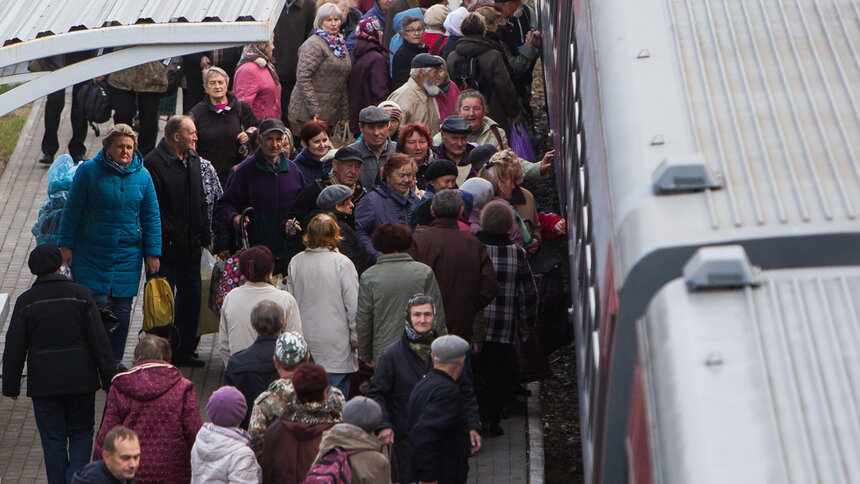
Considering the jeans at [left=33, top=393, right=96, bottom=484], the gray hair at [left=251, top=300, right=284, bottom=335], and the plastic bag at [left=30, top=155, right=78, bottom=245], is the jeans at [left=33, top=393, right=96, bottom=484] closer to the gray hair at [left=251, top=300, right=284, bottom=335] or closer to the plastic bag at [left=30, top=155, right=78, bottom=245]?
the gray hair at [left=251, top=300, right=284, bottom=335]

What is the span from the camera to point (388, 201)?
9.02 meters

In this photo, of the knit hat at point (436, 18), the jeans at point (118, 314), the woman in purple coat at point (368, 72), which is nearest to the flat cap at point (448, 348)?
the jeans at point (118, 314)

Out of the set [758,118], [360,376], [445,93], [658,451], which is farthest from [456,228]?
[658,451]

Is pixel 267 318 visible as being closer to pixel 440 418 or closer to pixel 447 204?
pixel 440 418

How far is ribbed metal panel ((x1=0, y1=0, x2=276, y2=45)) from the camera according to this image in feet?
27.5

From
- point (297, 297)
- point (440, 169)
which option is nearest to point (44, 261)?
point (297, 297)

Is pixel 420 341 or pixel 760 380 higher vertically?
pixel 420 341

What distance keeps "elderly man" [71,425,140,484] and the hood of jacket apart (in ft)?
1.81

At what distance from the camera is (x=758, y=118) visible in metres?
4.06

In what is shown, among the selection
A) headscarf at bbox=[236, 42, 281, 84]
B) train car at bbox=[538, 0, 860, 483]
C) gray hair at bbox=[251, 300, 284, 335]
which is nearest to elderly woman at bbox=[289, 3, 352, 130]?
headscarf at bbox=[236, 42, 281, 84]

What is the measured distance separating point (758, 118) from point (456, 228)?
14.4 feet

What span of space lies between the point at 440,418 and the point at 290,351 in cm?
87

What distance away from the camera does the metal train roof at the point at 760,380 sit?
2990 millimetres

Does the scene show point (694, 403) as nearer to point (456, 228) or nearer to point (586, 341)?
point (586, 341)
